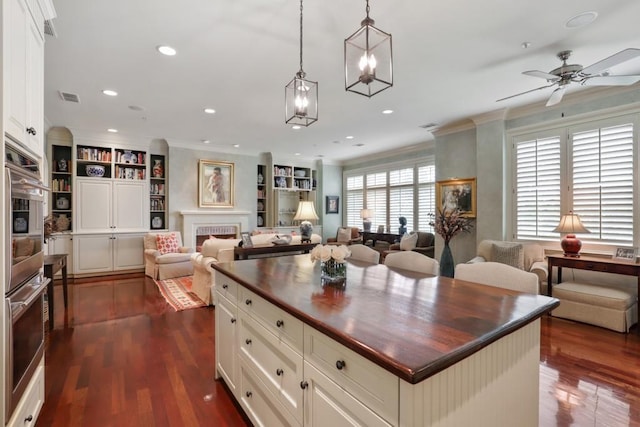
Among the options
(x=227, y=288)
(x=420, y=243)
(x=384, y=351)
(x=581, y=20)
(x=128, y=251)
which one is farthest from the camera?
(x=420, y=243)

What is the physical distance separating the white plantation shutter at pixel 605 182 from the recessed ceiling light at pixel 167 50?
4938 millimetres

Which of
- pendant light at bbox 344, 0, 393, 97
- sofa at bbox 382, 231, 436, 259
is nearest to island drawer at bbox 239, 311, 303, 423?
pendant light at bbox 344, 0, 393, 97

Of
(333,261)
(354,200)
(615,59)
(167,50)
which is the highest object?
(167,50)

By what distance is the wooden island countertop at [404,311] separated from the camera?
973mm

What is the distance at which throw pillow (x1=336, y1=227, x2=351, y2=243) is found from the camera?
8154mm

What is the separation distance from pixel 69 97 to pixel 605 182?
693cm

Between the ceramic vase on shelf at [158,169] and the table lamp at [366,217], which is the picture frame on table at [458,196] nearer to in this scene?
the table lamp at [366,217]

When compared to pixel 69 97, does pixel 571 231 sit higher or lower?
lower

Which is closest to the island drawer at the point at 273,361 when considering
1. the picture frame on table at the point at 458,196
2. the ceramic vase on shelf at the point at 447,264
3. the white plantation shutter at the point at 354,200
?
→ the ceramic vase on shelf at the point at 447,264

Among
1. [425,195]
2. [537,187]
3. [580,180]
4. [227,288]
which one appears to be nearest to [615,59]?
[580,180]

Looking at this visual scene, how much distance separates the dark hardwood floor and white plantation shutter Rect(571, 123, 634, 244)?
130 centimetres

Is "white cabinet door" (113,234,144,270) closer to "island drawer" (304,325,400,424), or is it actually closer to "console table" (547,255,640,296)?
"island drawer" (304,325,400,424)

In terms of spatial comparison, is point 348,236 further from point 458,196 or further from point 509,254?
point 509,254

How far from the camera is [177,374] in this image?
2.53 m
